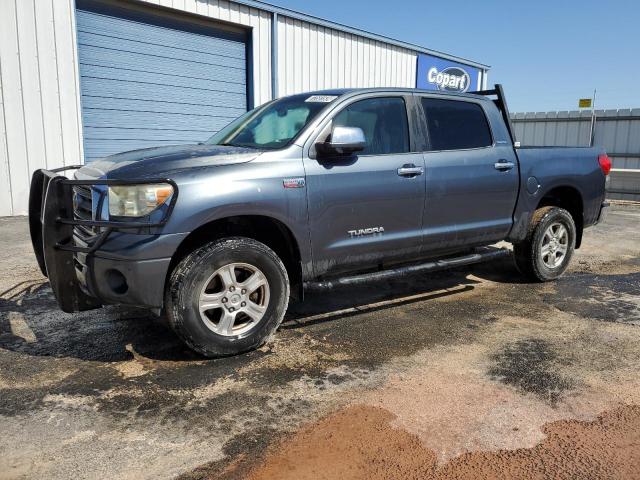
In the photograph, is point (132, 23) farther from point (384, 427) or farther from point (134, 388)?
point (384, 427)

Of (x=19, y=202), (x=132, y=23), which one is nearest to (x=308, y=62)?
(x=132, y=23)

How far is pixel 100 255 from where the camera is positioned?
339 cm

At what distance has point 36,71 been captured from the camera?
9047 millimetres

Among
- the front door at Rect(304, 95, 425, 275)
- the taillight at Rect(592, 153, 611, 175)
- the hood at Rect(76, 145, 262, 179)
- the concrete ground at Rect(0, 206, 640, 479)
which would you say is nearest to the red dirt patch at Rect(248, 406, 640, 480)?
the concrete ground at Rect(0, 206, 640, 479)

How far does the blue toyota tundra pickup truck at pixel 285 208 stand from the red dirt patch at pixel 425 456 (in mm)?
1192

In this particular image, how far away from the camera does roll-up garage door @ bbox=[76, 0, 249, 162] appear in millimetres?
9836

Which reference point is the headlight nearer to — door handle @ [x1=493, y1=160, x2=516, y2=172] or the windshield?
the windshield

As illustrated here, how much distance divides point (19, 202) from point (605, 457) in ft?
30.7

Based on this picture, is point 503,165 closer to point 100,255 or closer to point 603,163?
point 603,163

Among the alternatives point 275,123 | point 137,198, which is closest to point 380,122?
point 275,123

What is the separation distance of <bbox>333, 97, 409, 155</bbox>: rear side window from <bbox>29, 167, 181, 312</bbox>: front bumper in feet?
5.61

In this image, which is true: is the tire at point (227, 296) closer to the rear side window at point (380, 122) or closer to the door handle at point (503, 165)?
the rear side window at point (380, 122)

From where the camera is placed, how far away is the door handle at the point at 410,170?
446 cm

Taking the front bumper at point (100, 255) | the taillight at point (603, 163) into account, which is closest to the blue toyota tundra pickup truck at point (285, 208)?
the front bumper at point (100, 255)
